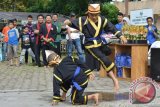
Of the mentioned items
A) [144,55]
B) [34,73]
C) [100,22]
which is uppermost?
[100,22]

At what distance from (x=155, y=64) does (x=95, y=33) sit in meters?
2.13

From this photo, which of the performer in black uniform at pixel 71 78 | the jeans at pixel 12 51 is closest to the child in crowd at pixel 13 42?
the jeans at pixel 12 51

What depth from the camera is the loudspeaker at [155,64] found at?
10391 mm

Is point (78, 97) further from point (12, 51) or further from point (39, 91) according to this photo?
point (12, 51)

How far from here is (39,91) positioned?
392 inches

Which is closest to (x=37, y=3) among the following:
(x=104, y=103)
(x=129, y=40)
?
(x=129, y=40)

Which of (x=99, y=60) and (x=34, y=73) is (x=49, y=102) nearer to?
(x=99, y=60)

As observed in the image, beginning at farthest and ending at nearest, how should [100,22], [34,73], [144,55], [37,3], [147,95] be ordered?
1. [37,3]
2. [34,73]
3. [144,55]
4. [100,22]
5. [147,95]

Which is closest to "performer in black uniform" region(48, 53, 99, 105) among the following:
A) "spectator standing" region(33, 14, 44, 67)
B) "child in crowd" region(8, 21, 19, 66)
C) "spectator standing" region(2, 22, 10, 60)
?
"spectator standing" region(33, 14, 44, 67)

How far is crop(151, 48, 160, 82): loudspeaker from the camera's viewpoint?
34.1 ft

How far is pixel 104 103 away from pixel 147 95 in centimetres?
81

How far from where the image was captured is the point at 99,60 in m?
9.03

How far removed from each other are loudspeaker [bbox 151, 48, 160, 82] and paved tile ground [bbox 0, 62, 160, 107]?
0.67 m

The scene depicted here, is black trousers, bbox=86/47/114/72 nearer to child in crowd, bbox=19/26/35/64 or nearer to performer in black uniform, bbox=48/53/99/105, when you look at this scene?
performer in black uniform, bbox=48/53/99/105
